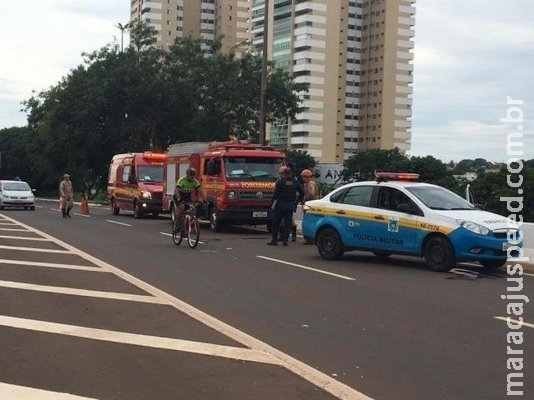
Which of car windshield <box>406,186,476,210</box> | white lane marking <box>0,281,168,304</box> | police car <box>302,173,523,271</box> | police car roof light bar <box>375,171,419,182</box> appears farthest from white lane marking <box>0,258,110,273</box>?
car windshield <box>406,186,476,210</box>

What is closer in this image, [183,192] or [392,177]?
[392,177]

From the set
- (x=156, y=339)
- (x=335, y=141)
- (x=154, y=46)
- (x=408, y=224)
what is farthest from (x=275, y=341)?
(x=335, y=141)

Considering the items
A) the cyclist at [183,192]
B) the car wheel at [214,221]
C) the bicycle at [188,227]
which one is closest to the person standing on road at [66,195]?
the car wheel at [214,221]

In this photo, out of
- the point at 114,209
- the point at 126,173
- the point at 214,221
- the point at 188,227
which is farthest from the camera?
the point at 114,209

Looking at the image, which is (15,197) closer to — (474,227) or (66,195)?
(66,195)

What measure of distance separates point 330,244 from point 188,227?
3763 millimetres

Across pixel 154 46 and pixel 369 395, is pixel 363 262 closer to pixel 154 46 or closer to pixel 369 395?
pixel 369 395

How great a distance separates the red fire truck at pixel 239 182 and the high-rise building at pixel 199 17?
126713 mm

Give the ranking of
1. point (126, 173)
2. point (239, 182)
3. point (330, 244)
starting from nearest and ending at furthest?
point (330, 244) → point (239, 182) → point (126, 173)

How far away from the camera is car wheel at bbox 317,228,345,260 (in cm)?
1449

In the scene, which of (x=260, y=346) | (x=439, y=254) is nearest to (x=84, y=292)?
(x=260, y=346)

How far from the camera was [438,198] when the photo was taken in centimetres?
1345

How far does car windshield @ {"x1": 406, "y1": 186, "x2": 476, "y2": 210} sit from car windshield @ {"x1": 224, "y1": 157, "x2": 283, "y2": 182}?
825 cm

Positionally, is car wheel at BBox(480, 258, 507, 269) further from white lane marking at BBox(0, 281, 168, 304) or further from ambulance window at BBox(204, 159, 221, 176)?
ambulance window at BBox(204, 159, 221, 176)
